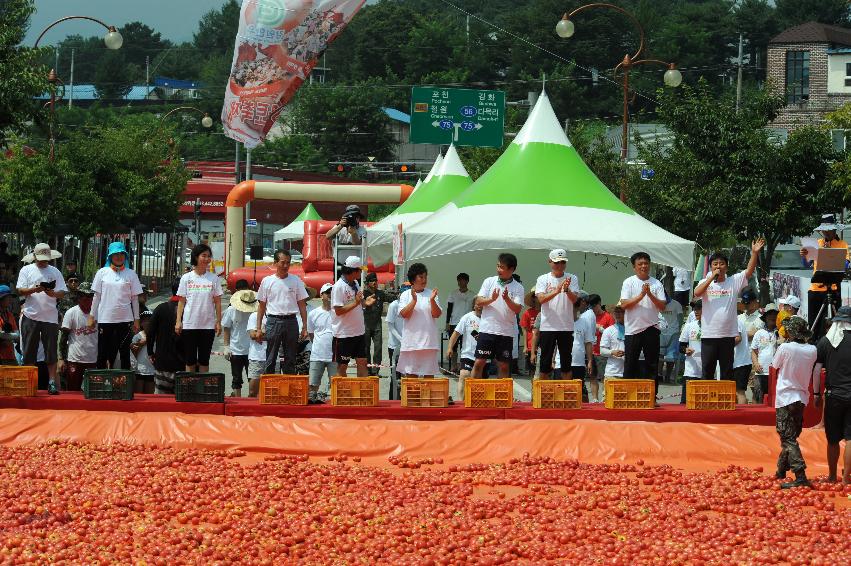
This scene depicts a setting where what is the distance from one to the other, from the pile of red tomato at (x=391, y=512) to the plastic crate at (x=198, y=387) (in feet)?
3.11

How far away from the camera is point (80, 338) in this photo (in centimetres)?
1427

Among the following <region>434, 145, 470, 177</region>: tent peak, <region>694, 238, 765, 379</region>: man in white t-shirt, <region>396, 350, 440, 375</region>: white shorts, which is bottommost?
<region>396, 350, 440, 375</region>: white shorts

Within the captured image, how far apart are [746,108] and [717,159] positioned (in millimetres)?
1487

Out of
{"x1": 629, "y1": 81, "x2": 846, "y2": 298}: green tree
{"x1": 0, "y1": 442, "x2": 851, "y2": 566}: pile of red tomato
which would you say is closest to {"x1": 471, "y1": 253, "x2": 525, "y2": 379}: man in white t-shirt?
{"x1": 0, "y1": 442, "x2": 851, "y2": 566}: pile of red tomato

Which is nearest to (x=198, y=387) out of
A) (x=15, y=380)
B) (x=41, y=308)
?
(x=15, y=380)

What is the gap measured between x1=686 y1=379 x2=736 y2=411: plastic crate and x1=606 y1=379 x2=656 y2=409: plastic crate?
40 centimetres

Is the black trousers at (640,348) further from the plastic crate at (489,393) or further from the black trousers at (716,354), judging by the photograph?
the plastic crate at (489,393)

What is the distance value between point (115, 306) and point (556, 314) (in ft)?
15.9

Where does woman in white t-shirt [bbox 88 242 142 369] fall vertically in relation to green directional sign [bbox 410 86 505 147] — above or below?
below

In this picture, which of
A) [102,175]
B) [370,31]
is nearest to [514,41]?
[370,31]

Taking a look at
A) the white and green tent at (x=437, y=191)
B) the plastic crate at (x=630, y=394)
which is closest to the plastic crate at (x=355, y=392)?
the plastic crate at (x=630, y=394)

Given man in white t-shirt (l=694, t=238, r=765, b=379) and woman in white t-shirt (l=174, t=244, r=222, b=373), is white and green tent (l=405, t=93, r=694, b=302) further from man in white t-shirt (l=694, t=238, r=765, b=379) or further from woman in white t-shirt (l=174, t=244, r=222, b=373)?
woman in white t-shirt (l=174, t=244, r=222, b=373)

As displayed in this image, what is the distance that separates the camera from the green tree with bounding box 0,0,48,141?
19156 mm

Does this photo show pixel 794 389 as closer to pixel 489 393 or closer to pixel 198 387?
pixel 489 393
